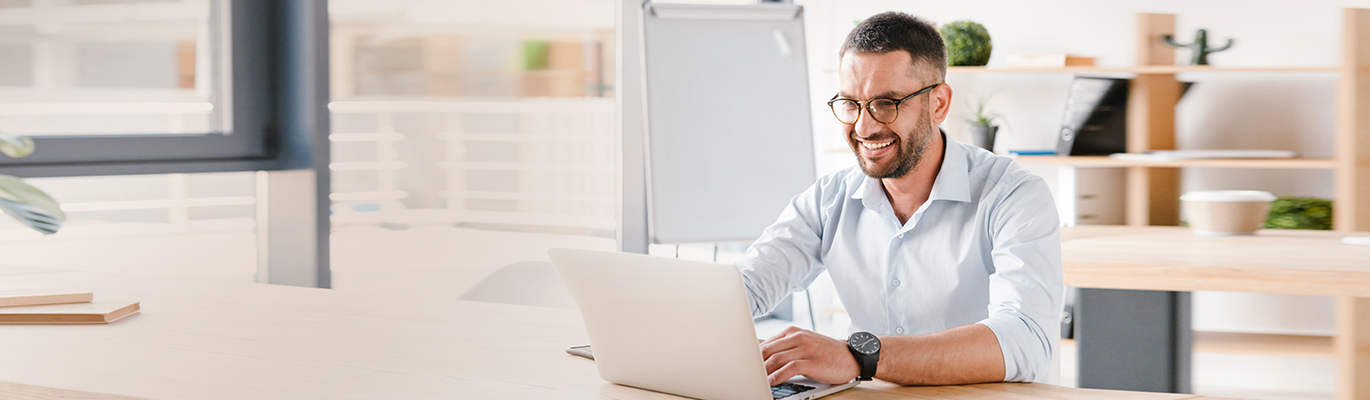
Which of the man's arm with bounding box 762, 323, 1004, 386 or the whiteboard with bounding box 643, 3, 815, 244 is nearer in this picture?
the man's arm with bounding box 762, 323, 1004, 386

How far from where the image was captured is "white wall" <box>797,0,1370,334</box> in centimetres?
347

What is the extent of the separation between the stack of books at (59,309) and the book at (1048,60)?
2780mm

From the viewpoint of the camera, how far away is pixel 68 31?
2678 millimetres

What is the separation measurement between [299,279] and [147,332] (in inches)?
58.1

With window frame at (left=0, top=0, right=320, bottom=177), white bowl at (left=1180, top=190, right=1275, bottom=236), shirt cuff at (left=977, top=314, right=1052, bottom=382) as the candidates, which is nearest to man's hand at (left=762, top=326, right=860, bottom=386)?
shirt cuff at (left=977, top=314, right=1052, bottom=382)

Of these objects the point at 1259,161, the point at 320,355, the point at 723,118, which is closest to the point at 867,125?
the point at 320,355

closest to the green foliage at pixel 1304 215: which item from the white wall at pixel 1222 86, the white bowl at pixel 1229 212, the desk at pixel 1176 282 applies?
the white wall at pixel 1222 86

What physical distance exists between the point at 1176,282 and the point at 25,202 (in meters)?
1.96

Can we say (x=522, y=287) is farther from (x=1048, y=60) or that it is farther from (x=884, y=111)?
(x=884, y=111)

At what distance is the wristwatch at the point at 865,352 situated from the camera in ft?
3.82

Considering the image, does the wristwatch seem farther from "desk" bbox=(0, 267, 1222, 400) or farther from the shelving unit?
the shelving unit

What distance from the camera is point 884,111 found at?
5.21 feet

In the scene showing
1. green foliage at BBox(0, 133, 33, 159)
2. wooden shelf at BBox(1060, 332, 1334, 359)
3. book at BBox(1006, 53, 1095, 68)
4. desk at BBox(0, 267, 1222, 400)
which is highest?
book at BBox(1006, 53, 1095, 68)

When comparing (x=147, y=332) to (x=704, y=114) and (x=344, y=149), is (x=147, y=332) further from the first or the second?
(x=704, y=114)
